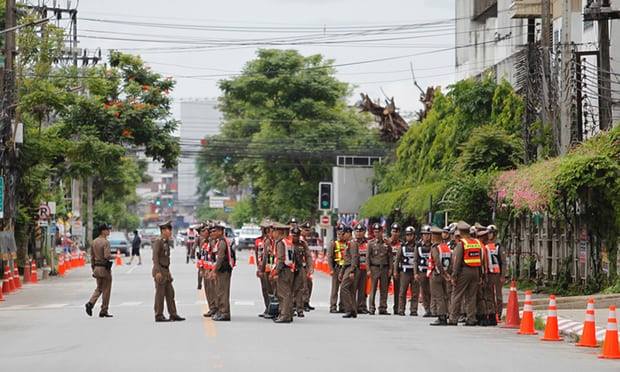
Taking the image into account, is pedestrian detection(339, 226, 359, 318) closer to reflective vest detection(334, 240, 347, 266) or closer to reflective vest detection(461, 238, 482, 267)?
A: reflective vest detection(334, 240, 347, 266)

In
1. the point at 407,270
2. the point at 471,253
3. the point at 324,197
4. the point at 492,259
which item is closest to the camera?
the point at 471,253

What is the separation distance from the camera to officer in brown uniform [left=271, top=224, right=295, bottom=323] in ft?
80.0

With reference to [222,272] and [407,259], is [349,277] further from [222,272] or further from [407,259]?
[222,272]

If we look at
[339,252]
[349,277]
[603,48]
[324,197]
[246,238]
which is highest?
[603,48]

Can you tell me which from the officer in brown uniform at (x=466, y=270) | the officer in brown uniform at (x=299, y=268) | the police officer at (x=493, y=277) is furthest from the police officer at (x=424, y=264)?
the officer in brown uniform at (x=466, y=270)

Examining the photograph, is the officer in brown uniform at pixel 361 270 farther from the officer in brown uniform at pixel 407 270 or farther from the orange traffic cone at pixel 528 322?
the orange traffic cone at pixel 528 322

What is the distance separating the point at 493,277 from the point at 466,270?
787mm

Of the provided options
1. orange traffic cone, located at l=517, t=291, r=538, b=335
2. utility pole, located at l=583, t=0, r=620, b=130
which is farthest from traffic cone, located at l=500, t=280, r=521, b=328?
utility pole, located at l=583, t=0, r=620, b=130

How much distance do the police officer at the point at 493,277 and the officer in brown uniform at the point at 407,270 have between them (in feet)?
10.7

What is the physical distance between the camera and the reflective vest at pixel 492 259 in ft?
82.7

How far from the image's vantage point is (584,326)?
2011 cm

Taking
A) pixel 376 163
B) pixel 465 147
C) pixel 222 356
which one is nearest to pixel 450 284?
pixel 222 356

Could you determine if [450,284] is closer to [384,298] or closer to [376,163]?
[384,298]

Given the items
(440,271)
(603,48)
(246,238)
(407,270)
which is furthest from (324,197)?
(246,238)
